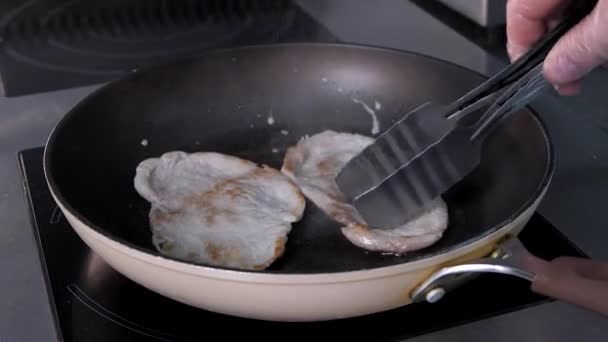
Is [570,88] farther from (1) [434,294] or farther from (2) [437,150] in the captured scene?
(1) [434,294]

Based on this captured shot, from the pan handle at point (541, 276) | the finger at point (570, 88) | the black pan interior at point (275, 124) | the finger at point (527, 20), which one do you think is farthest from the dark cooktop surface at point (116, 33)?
the pan handle at point (541, 276)

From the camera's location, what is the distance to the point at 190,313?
79cm

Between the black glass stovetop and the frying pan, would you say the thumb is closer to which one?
the frying pan

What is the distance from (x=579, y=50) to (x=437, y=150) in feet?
0.66

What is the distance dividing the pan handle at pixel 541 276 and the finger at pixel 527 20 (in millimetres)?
372

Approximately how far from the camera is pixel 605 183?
1.02m

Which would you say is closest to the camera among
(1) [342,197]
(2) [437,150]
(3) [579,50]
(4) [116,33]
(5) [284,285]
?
(5) [284,285]

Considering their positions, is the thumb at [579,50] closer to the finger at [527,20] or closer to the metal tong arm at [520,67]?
the metal tong arm at [520,67]

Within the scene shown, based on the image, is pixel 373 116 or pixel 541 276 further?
pixel 373 116

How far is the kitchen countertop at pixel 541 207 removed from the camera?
30.1 inches

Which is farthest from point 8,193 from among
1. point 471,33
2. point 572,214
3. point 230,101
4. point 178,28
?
point 471,33

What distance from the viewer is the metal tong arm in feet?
2.74

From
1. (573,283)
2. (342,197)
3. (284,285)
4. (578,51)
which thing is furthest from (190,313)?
(578,51)

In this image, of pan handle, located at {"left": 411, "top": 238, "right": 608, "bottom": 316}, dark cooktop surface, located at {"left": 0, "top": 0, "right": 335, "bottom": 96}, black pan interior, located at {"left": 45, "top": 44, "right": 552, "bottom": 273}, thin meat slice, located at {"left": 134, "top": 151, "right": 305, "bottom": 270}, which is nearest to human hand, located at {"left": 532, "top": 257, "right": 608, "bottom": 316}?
pan handle, located at {"left": 411, "top": 238, "right": 608, "bottom": 316}
